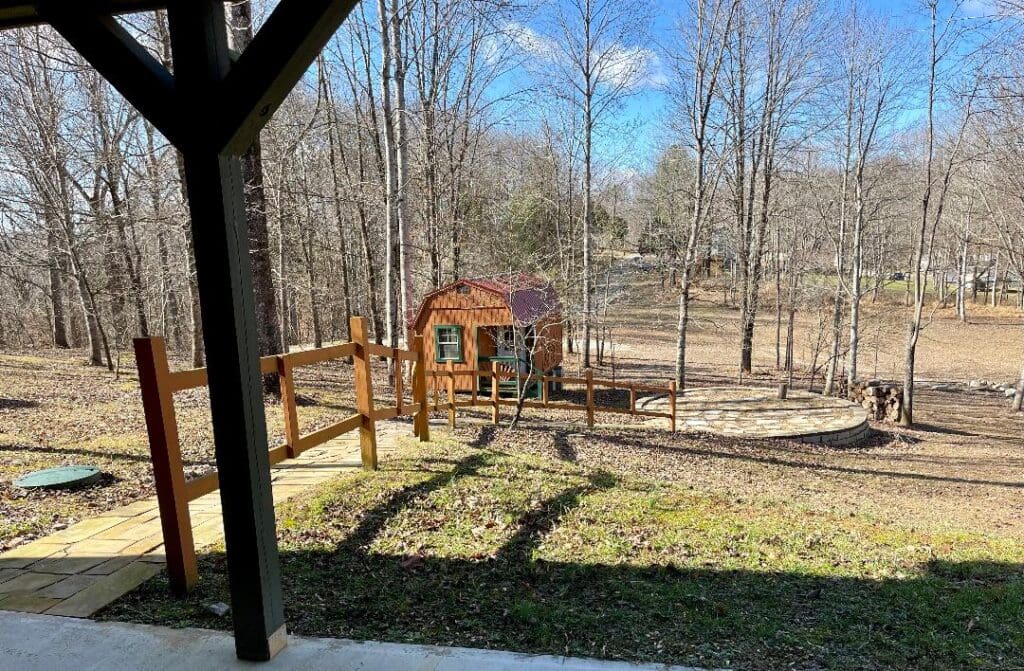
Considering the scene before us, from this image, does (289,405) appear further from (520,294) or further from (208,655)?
(520,294)

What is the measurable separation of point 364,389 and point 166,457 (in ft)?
6.96

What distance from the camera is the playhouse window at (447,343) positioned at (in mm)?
13945

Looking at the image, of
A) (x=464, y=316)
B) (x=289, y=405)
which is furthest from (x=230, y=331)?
Answer: (x=464, y=316)

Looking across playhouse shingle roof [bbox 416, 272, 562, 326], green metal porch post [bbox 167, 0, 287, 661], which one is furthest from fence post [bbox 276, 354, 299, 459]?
playhouse shingle roof [bbox 416, 272, 562, 326]

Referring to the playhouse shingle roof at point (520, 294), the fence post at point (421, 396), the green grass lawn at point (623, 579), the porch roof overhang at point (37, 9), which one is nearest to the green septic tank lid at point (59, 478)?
the green grass lawn at point (623, 579)

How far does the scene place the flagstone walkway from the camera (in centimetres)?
303

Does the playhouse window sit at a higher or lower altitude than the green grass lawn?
higher

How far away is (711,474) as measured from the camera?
7.70 m

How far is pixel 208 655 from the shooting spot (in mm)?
2461

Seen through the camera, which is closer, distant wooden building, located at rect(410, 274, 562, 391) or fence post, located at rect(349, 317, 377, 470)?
fence post, located at rect(349, 317, 377, 470)

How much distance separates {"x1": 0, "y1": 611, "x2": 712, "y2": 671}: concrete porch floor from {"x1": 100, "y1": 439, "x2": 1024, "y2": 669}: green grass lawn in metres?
0.16

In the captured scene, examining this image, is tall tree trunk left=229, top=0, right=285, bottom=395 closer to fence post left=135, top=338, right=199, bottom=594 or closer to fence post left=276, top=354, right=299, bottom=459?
fence post left=276, top=354, right=299, bottom=459

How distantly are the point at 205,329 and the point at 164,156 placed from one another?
13.1 metres

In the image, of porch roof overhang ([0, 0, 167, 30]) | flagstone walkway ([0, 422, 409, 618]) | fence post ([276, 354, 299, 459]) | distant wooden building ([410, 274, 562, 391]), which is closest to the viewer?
porch roof overhang ([0, 0, 167, 30])
